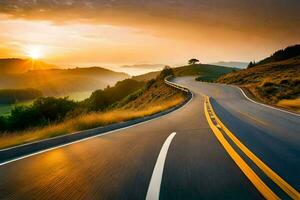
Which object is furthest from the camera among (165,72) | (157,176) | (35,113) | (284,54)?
(284,54)

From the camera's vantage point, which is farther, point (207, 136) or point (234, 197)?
point (207, 136)

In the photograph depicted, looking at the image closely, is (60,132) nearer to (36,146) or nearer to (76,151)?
(36,146)

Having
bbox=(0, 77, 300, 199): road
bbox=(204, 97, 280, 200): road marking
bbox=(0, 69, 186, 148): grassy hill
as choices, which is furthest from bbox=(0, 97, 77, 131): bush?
bbox=(204, 97, 280, 200): road marking

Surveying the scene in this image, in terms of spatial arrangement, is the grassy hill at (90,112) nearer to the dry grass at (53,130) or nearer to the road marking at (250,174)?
the dry grass at (53,130)

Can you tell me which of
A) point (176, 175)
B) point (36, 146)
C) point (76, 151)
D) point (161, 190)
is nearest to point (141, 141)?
point (76, 151)

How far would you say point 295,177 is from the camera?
14.9 ft

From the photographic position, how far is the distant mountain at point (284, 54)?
316 ft

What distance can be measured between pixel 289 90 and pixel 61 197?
32.7 metres

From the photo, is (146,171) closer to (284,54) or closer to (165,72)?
(165,72)

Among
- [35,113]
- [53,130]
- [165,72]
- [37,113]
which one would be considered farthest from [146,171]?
[165,72]

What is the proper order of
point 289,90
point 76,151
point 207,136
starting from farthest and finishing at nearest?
point 289,90 → point 207,136 → point 76,151

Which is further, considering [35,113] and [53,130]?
[35,113]

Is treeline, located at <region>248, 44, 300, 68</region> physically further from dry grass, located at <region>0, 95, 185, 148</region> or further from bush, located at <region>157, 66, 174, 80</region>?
dry grass, located at <region>0, 95, 185, 148</region>

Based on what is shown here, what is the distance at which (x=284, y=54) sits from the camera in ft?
325
